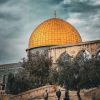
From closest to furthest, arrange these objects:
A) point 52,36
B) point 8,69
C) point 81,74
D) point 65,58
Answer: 1. point 81,74
2. point 65,58
3. point 52,36
4. point 8,69

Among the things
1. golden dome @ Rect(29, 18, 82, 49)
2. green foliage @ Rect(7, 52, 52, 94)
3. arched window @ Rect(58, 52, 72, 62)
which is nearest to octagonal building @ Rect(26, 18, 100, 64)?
golden dome @ Rect(29, 18, 82, 49)

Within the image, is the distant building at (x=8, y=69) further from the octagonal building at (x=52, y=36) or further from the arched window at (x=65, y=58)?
the arched window at (x=65, y=58)

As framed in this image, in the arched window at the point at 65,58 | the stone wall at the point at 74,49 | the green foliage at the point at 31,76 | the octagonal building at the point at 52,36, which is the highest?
the octagonal building at the point at 52,36

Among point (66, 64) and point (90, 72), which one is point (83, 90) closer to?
point (90, 72)

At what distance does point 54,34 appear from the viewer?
2052 inches

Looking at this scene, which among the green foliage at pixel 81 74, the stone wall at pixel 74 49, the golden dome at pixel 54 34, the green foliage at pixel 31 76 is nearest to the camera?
the green foliage at pixel 81 74

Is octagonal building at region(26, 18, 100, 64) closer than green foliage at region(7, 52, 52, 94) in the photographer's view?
No

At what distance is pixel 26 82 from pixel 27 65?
259cm

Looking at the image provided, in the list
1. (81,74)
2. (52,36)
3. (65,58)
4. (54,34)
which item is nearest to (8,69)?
(52,36)

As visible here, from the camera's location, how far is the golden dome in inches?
Result: 2035

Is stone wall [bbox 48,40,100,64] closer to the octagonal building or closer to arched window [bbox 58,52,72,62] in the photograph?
the octagonal building

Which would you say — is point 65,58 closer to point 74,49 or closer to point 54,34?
point 74,49

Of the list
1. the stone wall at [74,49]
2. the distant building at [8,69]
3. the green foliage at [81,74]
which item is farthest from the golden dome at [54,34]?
the green foliage at [81,74]

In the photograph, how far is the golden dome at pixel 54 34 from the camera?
51.7 metres
